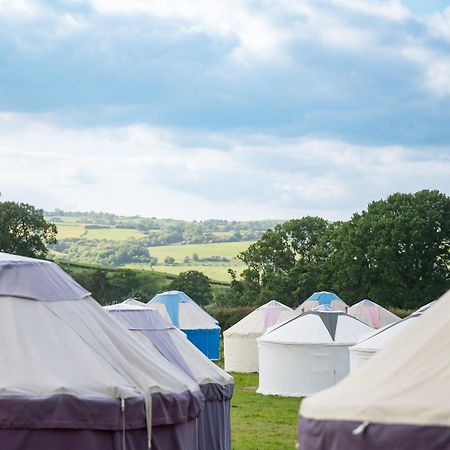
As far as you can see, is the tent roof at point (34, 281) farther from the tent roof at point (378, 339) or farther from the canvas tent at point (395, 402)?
the tent roof at point (378, 339)

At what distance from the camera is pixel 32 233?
6700cm

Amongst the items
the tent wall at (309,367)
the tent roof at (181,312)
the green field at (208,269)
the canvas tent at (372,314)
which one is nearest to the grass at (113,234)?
the green field at (208,269)

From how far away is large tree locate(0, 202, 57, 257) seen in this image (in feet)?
213

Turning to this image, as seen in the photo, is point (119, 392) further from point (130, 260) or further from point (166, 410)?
point (130, 260)

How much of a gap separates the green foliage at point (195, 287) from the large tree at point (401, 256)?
10385 millimetres

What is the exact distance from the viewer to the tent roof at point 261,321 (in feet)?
123

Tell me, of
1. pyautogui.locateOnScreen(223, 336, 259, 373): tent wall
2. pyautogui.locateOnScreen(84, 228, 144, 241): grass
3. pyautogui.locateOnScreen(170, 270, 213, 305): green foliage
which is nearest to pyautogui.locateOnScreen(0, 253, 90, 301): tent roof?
pyautogui.locateOnScreen(223, 336, 259, 373): tent wall

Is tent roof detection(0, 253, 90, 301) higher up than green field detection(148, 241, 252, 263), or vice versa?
green field detection(148, 241, 252, 263)

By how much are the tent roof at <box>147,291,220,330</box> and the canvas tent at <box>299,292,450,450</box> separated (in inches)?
1188

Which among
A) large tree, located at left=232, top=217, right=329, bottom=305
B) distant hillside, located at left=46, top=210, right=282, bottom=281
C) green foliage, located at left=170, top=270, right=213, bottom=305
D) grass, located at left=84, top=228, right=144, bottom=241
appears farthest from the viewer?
grass, located at left=84, top=228, right=144, bottom=241

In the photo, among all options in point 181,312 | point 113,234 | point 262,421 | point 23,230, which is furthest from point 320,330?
point 113,234

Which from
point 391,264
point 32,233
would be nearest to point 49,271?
point 391,264

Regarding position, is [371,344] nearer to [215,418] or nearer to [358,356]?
[358,356]

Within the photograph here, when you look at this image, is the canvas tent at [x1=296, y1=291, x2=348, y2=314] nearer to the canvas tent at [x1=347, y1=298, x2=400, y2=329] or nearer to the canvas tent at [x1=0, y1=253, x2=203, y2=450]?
the canvas tent at [x1=347, y1=298, x2=400, y2=329]
